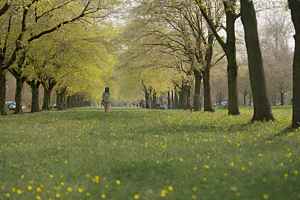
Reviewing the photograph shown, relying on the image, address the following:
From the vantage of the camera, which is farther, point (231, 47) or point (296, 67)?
point (231, 47)

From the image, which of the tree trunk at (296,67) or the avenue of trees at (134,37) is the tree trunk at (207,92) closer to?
the avenue of trees at (134,37)

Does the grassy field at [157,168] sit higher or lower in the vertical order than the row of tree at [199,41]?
lower

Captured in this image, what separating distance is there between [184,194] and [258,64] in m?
9.40

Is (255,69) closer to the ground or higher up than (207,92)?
higher up

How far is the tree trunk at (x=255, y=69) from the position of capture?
1195cm

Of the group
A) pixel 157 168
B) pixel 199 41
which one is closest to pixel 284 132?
pixel 157 168

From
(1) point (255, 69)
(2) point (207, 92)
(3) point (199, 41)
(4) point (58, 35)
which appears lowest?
(2) point (207, 92)

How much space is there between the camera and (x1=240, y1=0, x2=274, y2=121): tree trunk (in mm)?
11945

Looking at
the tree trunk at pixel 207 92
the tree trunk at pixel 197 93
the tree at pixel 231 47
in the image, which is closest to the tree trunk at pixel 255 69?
→ the tree at pixel 231 47

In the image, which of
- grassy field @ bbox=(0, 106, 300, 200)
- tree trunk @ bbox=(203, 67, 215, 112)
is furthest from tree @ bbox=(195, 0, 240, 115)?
grassy field @ bbox=(0, 106, 300, 200)

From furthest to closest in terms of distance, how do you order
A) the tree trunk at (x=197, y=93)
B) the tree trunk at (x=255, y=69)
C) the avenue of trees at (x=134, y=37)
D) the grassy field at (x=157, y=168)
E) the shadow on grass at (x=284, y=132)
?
the tree trunk at (x=197, y=93)
the avenue of trees at (x=134, y=37)
the tree trunk at (x=255, y=69)
the shadow on grass at (x=284, y=132)
the grassy field at (x=157, y=168)

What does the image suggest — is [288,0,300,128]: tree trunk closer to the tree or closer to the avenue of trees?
the avenue of trees

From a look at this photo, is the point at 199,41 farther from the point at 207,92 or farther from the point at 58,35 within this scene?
the point at 58,35

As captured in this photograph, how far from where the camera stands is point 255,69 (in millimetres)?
12031
